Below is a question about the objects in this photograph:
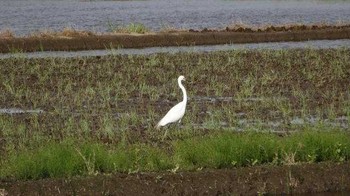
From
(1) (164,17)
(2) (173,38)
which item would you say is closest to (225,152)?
(2) (173,38)

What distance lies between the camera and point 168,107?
15617mm

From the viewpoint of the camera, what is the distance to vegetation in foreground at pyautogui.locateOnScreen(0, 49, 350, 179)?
10.1 meters

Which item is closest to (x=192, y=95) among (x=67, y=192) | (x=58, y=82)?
(x=58, y=82)

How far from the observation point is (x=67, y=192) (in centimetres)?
937

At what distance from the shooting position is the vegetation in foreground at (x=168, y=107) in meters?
10.1

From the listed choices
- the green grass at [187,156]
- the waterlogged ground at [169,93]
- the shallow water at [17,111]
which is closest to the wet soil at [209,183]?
the green grass at [187,156]

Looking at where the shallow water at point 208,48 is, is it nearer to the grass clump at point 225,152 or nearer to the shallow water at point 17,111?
the shallow water at point 17,111

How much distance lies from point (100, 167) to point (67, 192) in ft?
2.34

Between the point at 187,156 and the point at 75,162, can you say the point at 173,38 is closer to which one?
the point at 187,156

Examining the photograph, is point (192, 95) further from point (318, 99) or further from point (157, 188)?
point (157, 188)

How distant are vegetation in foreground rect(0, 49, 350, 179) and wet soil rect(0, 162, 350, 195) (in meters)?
0.26

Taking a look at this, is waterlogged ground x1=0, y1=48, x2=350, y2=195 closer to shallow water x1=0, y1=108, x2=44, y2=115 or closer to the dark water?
shallow water x1=0, y1=108, x2=44, y2=115

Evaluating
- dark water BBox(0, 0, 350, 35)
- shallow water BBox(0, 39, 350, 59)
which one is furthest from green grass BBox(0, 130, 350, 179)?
dark water BBox(0, 0, 350, 35)

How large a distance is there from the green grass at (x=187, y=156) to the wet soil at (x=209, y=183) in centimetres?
21
